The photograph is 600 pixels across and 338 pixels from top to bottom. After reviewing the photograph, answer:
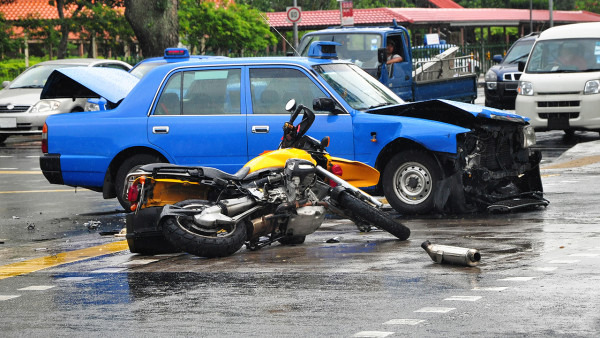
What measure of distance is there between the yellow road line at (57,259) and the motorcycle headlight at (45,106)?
1354cm

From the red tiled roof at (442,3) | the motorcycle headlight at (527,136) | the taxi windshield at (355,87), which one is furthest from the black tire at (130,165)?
the red tiled roof at (442,3)

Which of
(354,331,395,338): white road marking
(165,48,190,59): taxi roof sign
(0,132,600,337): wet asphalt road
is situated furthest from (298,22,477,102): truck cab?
(354,331,395,338): white road marking

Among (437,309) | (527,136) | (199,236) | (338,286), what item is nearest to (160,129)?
(199,236)

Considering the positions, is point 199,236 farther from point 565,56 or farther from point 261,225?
point 565,56

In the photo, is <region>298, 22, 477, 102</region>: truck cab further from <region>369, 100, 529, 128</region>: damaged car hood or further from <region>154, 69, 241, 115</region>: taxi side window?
<region>369, 100, 529, 128</region>: damaged car hood

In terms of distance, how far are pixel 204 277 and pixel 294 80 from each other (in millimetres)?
4191

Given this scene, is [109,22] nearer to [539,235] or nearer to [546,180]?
[546,180]

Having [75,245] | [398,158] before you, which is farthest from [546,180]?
[75,245]

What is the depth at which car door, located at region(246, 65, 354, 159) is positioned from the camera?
11508 millimetres

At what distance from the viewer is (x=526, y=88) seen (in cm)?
2005

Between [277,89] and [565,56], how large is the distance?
10126 millimetres

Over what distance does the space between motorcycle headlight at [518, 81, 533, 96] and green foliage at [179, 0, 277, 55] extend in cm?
1699

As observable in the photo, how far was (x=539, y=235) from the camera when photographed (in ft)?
31.4

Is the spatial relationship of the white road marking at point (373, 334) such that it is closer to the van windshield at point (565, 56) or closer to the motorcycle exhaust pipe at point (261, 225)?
the motorcycle exhaust pipe at point (261, 225)
